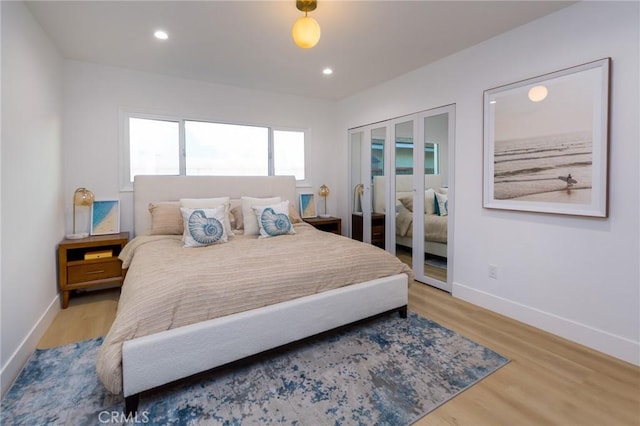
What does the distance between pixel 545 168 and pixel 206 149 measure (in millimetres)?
3650

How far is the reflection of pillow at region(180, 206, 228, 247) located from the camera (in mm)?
2801

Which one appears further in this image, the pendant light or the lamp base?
the lamp base

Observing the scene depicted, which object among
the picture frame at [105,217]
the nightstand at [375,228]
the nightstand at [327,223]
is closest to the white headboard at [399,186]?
the nightstand at [375,228]

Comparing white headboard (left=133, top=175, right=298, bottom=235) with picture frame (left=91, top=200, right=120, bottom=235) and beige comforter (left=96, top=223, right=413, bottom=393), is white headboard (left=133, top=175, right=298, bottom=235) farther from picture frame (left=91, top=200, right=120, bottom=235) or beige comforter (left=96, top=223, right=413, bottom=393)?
beige comforter (left=96, top=223, right=413, bottom=393)

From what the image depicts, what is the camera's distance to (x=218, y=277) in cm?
193

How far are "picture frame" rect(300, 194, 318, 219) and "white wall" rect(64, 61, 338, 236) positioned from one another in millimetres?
1263

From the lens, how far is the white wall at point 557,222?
6.72 ft

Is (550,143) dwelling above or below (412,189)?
above

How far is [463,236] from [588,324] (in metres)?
1.17

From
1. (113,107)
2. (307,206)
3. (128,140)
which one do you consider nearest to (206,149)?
(128,140)

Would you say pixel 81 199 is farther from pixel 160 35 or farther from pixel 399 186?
pixel 399 186

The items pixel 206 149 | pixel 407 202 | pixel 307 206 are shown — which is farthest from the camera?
pixel 307 206

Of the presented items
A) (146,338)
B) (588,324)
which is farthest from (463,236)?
(146,338)

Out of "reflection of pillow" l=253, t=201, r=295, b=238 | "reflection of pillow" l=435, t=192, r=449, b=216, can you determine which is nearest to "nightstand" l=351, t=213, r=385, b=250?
"reflection of pillow" l=435, t=192, r=449, b=216
